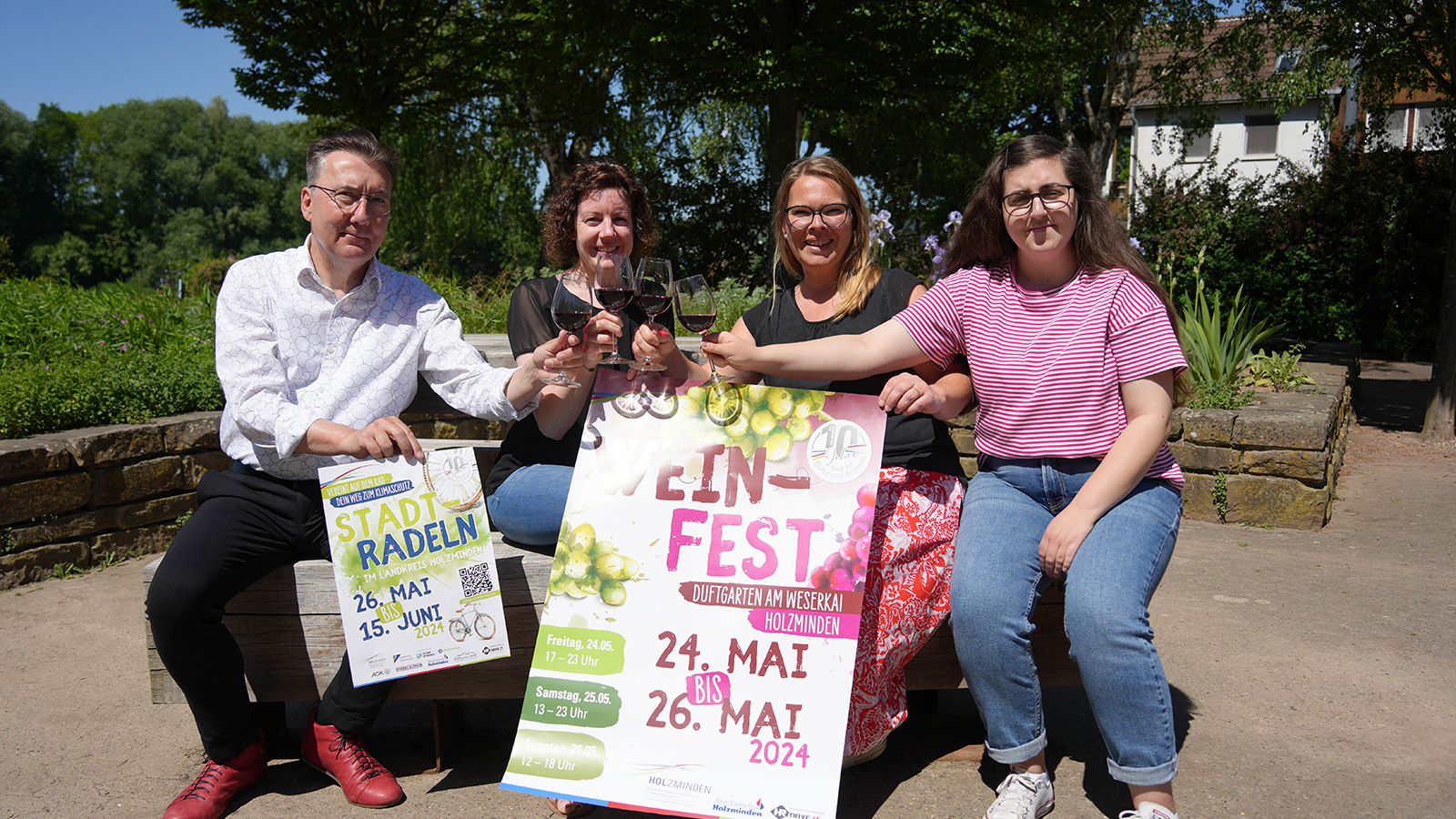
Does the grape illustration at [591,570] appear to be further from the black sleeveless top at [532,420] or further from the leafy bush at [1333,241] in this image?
the leafy bush at [1333,241]

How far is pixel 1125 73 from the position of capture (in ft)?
60.0

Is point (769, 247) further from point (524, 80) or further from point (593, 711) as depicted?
point (593, 711)

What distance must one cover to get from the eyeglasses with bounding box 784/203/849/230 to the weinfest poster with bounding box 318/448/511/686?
1257 millimetres

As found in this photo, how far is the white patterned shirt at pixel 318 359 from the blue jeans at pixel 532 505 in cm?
21

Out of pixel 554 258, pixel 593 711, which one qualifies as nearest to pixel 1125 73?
pixel 554 258

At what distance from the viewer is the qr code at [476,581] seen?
252cm

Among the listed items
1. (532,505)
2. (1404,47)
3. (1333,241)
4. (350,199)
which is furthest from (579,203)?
(1333,241)

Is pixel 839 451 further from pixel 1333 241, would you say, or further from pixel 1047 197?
pixel 1333 241

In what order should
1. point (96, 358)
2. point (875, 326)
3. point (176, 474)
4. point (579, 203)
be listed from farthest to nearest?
point (96, 358) < point (176, 474) < point (579, 203) < point (875, 326)

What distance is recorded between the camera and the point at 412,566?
2504mm

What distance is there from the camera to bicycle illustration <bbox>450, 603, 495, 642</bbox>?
98.7 inches

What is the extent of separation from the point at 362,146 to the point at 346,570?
1293 millimetres

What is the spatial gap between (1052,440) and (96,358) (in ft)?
18.9

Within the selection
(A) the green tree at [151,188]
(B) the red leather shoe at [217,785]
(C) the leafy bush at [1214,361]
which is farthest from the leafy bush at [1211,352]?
(A) the green tree at [151,188]
